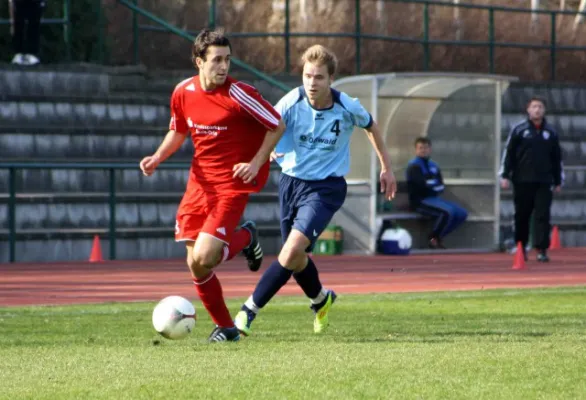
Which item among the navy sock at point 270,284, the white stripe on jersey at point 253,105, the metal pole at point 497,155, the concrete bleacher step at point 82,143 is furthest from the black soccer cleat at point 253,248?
the metal pole at point 497,155

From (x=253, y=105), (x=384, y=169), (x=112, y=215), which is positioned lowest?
(x=112, y=215)

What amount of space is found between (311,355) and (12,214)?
11058 millimetres

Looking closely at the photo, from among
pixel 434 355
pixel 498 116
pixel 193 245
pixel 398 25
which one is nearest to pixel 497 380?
pixel 434 355

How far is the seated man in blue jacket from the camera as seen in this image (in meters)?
21.6

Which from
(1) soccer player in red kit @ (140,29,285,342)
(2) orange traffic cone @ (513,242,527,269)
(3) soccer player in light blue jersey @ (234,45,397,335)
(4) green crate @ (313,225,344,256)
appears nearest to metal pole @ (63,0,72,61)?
(4) green crate @ (313,225,344,256)

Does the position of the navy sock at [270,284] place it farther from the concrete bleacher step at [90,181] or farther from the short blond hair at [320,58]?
the concrete bleacher step at [90,181]

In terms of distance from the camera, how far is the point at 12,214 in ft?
63.3

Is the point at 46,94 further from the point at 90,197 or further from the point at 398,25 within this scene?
the point at 398,25

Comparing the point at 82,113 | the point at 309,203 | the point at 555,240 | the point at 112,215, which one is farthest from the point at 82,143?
the point at 309,203

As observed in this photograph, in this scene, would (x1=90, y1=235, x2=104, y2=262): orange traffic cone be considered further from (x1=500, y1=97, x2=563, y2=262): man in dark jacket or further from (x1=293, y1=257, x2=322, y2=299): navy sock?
(x1=293, y1=257, x2=322, y2=299): navy sock

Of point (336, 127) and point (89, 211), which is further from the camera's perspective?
point (89, 211)

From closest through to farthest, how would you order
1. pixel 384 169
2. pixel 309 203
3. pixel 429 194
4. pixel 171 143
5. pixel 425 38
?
pixel 171 143 → pixel 309 203 → pixel 384 169 → pixel 429 194 → pixel 425 38

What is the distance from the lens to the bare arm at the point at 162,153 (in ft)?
32.9

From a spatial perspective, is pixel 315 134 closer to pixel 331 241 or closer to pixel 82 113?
pixel 331 241
